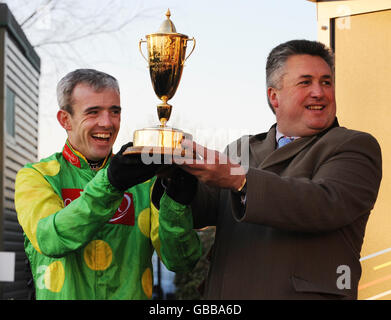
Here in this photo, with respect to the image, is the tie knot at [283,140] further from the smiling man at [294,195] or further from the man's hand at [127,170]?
the man's hand at [127,170]

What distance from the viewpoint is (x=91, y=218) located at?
2098mm

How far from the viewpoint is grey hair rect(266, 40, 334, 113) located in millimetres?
2242

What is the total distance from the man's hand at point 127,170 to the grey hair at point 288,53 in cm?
60

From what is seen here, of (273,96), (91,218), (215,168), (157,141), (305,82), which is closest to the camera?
(215,168)

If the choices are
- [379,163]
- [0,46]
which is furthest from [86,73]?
[0,46]

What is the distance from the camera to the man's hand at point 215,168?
1796 millimetres

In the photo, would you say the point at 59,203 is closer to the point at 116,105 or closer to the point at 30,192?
the point at 30,192

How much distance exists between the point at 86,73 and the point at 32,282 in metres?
0.82

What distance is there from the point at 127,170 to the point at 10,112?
211 inches

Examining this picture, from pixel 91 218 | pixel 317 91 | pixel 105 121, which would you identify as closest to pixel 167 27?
pixel 105 121

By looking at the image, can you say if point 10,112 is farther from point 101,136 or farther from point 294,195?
point 294,195

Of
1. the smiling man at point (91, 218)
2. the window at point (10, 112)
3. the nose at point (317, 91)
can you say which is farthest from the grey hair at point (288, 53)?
the window at point (10, 112)

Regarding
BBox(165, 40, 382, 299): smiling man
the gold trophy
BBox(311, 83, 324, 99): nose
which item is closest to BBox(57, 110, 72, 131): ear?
the gold trophy

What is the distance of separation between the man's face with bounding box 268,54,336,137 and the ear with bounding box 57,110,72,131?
782mm
